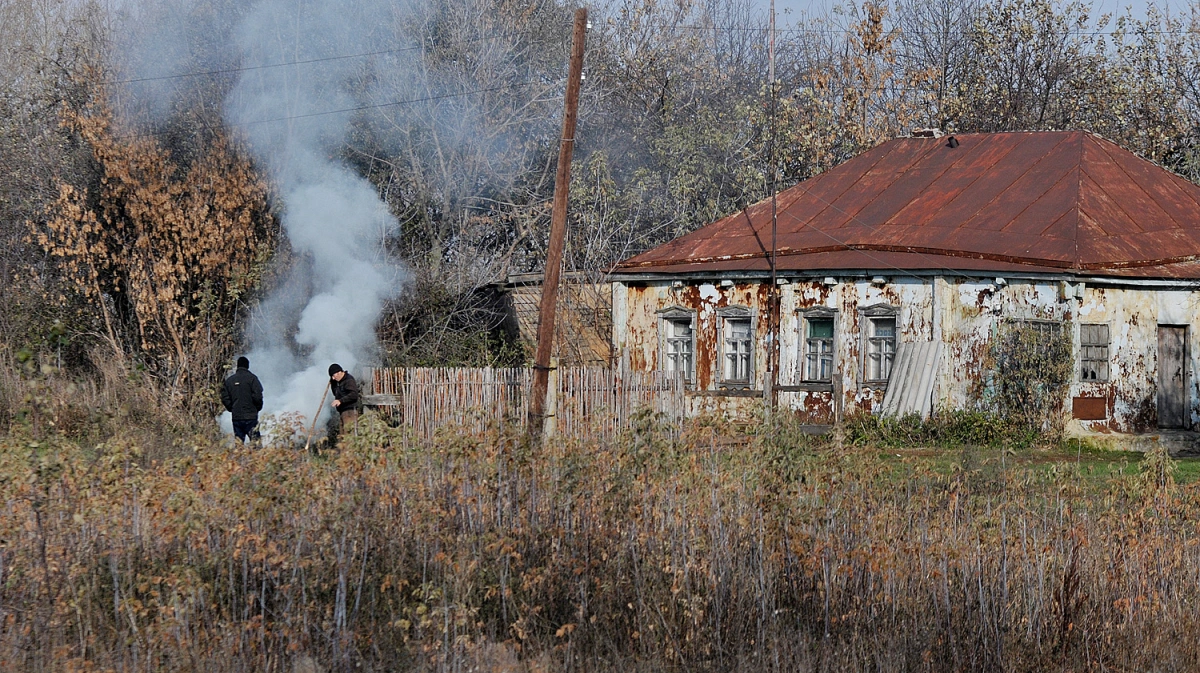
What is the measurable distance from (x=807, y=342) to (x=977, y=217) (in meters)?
3.40

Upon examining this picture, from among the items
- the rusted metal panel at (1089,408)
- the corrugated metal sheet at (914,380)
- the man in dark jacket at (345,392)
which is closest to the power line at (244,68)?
the man in dark jacket at (345,392)

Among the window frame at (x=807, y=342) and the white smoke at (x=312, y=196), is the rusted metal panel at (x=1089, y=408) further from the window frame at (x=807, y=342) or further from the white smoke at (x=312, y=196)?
the white smoke at (x=312, y=196)

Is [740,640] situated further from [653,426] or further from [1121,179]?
[1121,179]

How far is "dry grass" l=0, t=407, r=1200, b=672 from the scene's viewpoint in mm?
6230

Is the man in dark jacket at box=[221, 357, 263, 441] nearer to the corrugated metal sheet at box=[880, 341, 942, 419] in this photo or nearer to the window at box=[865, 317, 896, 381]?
the corrugated metal sheet at box=[880, 341, 942, 419]

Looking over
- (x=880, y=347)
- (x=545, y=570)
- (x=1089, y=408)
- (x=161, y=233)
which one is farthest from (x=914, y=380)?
(x=545, y=570)

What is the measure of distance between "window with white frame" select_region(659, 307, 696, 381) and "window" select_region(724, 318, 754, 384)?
2.24ft

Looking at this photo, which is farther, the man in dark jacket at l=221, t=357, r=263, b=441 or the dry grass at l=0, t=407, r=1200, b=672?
the man in dark jacket at l=221, t=357, r=263, b=441

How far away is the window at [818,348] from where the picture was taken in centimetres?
2081

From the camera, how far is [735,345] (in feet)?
72.5

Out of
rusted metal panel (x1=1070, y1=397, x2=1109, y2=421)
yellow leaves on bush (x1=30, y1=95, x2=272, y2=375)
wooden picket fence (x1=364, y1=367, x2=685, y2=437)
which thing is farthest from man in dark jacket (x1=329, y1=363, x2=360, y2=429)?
rusted metal panel (x1=1070, y1=397, x2=1109, y2=421)

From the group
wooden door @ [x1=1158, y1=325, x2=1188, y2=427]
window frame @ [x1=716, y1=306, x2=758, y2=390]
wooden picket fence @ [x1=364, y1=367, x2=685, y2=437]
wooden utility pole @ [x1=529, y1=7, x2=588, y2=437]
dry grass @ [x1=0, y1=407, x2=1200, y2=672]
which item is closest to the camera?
dry grass @ [x1=0, y1=407, x2=1200, y2=672]

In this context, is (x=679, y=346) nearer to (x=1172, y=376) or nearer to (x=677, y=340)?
(x=677, y=340)

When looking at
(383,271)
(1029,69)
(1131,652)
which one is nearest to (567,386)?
(383,271)
